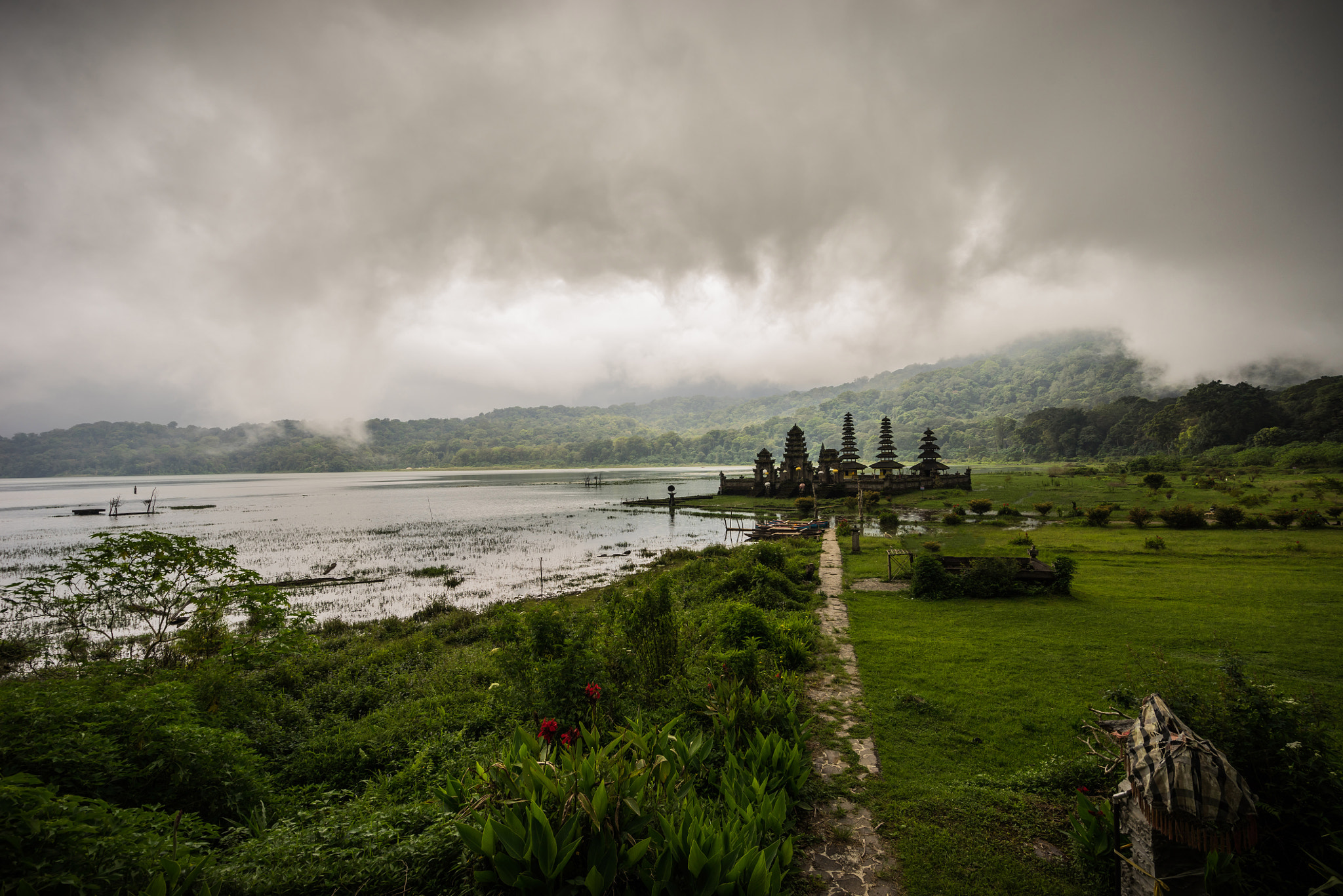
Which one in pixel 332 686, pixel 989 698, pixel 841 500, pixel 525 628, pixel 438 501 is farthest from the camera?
pixel 438 501

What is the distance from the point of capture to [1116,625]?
410 inches

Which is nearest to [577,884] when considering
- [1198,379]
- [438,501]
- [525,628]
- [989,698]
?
[525,628]

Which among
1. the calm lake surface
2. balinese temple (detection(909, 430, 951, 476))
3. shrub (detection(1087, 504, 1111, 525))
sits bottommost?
the calm lake surface

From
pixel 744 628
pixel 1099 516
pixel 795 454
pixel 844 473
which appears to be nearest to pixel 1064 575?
pixel 744 628

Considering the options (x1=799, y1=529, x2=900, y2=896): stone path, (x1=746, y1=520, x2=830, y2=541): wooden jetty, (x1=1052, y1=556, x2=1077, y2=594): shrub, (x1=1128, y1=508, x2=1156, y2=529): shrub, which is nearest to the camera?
(x1=799, y1=529, x2=900, y2=896): stone path

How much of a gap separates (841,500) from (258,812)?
55.7 meters

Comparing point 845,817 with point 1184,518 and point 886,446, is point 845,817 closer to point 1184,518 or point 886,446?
point 1184,518

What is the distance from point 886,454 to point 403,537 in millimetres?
57658

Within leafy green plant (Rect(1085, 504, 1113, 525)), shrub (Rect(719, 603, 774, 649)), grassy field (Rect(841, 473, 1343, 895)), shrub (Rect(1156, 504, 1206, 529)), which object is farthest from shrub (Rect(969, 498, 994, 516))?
shrub (Rect(719, 603, 774, 649))

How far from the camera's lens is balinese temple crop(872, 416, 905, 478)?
189 ft

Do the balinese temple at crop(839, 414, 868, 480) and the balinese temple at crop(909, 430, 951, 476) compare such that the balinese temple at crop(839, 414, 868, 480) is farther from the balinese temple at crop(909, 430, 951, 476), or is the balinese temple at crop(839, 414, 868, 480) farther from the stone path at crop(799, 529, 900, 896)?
the stone path at crop(799, 529, 900, 896)

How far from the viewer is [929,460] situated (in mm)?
60906

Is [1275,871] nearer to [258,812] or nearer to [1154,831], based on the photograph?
[1154,831]

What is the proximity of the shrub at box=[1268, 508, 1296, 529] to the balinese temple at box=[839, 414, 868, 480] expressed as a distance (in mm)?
35412
